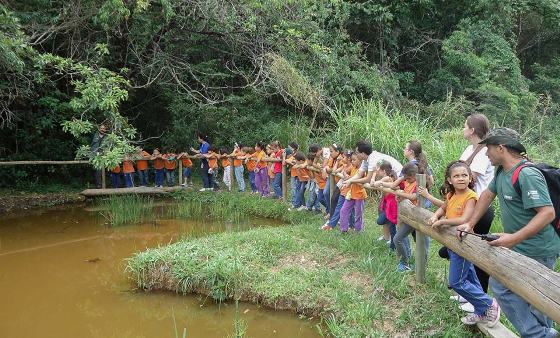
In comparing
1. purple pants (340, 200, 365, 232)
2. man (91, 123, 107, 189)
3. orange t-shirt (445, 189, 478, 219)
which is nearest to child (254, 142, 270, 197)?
man (91, 123, 107, 189)

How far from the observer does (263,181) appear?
37.7 feet

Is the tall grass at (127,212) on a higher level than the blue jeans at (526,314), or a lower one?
lower

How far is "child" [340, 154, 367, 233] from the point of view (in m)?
7.10

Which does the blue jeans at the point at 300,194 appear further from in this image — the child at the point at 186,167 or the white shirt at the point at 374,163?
the child at the point at 186,167

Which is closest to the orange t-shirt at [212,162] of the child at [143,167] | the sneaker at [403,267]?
the child at [143,167]

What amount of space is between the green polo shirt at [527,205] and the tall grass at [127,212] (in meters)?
7.98

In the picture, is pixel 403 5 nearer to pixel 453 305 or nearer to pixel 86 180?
pixel 86 180

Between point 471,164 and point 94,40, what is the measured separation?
983 cm

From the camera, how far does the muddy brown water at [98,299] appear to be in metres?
5.36

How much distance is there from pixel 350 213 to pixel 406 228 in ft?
6.51

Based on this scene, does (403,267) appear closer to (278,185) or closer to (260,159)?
(278,185)

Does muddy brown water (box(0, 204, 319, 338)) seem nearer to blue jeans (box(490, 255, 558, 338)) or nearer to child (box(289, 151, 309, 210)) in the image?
child (box(289, 151, 309, 210))

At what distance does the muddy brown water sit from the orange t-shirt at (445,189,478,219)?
1.95 m

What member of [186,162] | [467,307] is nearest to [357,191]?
[467,307]
